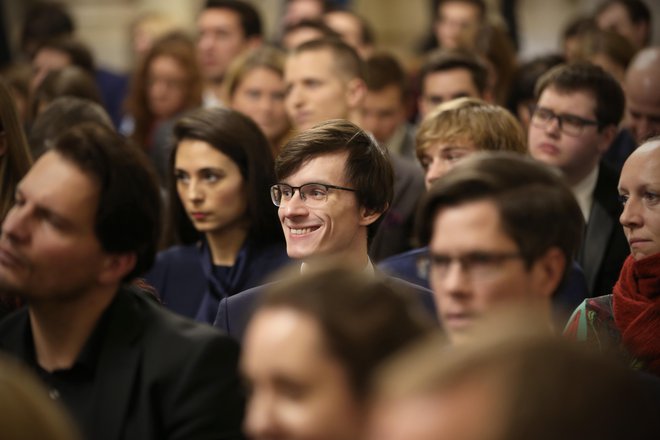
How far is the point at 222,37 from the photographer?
942 centimetres

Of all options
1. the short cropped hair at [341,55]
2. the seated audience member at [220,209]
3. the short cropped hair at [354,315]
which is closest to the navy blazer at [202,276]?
the seated audience member at [220,209]

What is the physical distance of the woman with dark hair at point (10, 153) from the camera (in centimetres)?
418

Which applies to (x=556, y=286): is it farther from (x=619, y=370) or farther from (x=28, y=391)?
Answer: (x=28, y=391)

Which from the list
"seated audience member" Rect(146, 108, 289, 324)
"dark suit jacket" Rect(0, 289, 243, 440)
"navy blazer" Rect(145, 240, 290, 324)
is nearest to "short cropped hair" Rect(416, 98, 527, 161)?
"seated audience member" Rect(146, 108, 289, 324)

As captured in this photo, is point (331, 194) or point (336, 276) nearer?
point (336, 276)

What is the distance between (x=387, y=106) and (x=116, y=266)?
464 cm

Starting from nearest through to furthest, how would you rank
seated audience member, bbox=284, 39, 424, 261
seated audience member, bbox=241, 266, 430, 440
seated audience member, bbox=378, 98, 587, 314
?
seated audience member, bbox=241, 266, 430, 440 → seated audience member, bbox=378, 98, 587, 314 → seated audience member, bbox=284, 39, 424, 261

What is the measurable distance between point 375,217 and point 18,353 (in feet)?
4.92

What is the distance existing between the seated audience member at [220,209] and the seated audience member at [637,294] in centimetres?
156

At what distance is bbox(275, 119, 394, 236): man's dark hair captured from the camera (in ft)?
13.3

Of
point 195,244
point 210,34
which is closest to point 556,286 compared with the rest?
point 195,244

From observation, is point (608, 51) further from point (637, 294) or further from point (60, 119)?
point (637, 294)

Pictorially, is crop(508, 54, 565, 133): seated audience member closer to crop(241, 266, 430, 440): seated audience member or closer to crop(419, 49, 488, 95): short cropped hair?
crop(419, 49, 488, 95): short cropped hair

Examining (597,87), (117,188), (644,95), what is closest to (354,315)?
(117,188)
